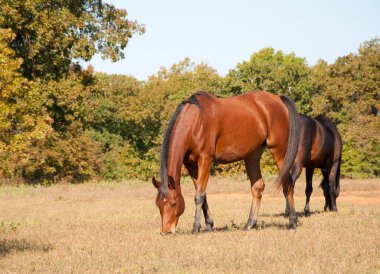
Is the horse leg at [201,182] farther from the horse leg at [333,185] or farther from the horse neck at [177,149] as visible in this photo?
the horse leg at [333,185]

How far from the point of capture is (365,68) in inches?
1935

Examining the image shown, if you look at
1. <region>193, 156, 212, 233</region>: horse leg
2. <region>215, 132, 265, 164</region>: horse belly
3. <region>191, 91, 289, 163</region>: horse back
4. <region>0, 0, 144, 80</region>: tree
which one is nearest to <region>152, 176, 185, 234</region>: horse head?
<region>193, 156, 212, 233</region>: horse leg

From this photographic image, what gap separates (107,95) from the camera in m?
57.6

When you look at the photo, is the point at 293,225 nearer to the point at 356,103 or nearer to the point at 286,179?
the point at 286,179

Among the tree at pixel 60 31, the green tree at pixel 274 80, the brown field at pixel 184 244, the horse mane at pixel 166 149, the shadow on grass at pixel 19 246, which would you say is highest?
the green tree at pixel 274 80

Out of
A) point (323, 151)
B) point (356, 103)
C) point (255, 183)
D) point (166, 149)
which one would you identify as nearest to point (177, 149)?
point (166, 149)

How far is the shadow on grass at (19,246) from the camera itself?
10.0 m

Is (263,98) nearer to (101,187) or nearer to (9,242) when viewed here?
(9,242)

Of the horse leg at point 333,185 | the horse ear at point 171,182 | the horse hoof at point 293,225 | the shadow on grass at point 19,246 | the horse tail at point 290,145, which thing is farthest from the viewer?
the horse leg at point 333,185

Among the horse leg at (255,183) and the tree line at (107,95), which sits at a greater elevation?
the tree line at (107,95)

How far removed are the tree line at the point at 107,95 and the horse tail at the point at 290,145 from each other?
191 inches

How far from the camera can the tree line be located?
24.2 metres

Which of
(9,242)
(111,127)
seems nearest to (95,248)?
(9,242)

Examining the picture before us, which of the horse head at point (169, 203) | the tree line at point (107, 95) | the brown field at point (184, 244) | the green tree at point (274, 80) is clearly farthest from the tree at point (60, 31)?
the green tree at point (274, 80)
